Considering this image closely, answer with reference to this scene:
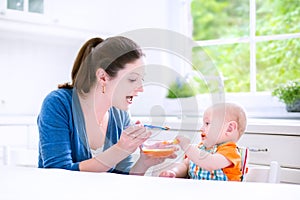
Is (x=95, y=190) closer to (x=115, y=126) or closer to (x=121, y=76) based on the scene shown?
(x=121, y=76)

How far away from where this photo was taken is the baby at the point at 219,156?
Answer: 3.88 ft

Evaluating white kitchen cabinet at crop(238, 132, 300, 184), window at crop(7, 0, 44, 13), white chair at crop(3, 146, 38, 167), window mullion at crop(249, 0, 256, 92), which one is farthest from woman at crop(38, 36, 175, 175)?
window mullion at crop(249, 0, 256, 92)

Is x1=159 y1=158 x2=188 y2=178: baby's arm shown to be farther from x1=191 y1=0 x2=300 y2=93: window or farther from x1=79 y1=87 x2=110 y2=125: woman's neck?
x1=191 y1=0 x2=300 y2=93: window

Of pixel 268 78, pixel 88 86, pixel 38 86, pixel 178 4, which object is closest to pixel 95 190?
pixel 88 86

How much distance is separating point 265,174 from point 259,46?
1873mm

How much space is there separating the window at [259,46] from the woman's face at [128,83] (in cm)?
26

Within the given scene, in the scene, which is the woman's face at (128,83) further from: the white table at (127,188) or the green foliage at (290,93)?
the green foliage at (290,93)

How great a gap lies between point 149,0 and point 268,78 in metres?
1.07

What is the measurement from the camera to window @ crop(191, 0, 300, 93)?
255cm

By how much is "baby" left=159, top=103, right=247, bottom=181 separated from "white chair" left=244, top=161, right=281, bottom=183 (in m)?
0.04

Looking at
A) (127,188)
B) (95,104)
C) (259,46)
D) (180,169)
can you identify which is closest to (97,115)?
(95,104)

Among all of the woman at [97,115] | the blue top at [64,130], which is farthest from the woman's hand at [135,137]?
the blue top at [64,130]

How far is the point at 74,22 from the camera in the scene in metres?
2.46

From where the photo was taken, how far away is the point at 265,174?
1197mm
